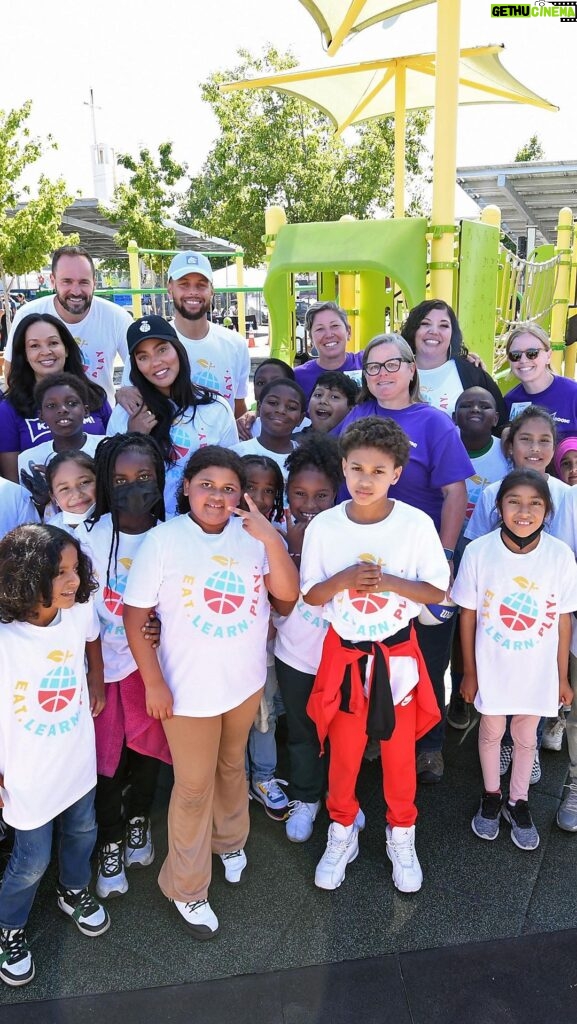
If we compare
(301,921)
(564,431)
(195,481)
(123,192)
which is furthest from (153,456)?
(123,192)

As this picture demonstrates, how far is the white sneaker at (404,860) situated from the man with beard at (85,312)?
2499 mm

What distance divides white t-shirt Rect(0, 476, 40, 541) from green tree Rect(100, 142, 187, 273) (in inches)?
724

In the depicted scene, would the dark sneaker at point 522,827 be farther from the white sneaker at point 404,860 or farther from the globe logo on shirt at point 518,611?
the globe logo on shirt at point 518,611

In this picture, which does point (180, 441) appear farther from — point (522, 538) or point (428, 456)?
point (522, 538)

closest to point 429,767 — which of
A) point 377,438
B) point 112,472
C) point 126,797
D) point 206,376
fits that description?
point 126,797

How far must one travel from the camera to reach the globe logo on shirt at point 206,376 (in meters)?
3.53

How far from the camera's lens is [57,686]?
2.17m

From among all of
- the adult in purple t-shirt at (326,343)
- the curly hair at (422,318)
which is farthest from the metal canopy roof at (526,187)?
the curly hair at (422,318)

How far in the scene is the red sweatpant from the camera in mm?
2482

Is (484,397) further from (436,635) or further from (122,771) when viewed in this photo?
(122,771)

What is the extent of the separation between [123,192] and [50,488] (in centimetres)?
2079

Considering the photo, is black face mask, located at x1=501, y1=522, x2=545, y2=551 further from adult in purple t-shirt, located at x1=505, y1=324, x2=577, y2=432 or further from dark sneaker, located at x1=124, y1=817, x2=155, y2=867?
dark sneaker, located at x1=124, y1=817, x2=155, y2=867

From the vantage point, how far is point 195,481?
2.23 metres

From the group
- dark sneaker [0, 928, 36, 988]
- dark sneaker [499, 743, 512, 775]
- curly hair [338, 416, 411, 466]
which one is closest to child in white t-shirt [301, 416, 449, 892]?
curly hair [338, 416, 411, 466]
